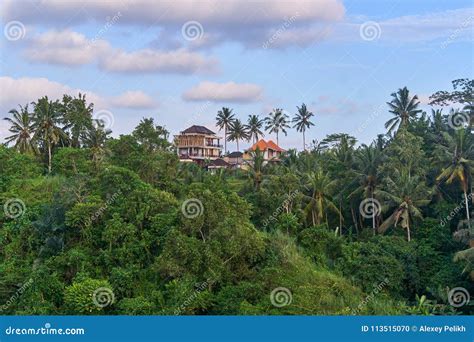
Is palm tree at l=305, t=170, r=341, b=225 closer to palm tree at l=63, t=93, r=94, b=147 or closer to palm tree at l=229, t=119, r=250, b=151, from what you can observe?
palm tree at l=63, t=93, r=94, b=147

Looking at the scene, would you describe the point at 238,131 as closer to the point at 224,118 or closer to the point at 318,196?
the point at 224,118

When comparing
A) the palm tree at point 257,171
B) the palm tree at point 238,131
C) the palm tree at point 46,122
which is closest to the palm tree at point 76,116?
the palm tree at point 46,122

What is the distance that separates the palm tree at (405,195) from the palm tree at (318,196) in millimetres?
3097

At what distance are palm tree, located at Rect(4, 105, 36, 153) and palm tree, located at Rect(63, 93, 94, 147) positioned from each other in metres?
2.58

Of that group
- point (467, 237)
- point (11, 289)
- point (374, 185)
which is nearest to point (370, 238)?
point (374, 185)

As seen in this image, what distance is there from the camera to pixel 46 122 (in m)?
37.3

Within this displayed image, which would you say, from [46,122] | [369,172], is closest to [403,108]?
[369,172]

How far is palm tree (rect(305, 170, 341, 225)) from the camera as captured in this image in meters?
29.8

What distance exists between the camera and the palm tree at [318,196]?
29.8m

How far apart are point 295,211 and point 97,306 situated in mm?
12423

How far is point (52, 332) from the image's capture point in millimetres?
12180

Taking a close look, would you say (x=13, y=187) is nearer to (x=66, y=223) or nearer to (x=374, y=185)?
(x=66, y=223)

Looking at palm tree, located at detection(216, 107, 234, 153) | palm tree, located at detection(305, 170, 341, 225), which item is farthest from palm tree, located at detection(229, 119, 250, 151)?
palm tree, located at detection(305, 170, 341, 225)

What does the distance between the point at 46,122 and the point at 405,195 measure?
80.3 feet
